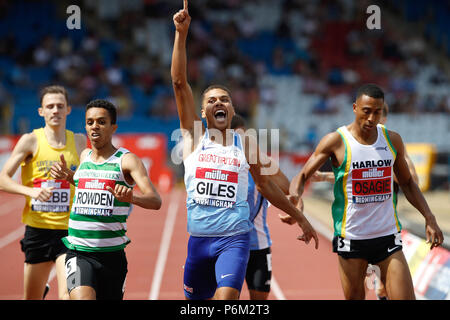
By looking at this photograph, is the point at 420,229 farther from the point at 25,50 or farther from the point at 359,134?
the point at 25,50

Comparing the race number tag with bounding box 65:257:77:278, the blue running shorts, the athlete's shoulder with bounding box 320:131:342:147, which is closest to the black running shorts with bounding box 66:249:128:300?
the race number tag with bounding box 65:257:77:278

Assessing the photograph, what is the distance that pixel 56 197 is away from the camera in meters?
4.96

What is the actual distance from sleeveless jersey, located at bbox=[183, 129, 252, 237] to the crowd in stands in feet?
51.1

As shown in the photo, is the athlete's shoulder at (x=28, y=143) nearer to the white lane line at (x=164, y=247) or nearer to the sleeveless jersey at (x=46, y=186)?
the sleeveless jersey at (x=46, y=186)

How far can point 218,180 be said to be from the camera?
4.10 metres

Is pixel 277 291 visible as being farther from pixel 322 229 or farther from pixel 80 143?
pixel 322 229

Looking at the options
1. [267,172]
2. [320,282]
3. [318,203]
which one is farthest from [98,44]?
[267,172]

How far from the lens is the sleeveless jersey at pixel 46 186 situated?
4.96 metres

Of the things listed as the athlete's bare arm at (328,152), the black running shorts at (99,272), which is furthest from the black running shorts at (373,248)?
the black running shorts at (99,272)

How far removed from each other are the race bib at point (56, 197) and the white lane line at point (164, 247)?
8.02ft

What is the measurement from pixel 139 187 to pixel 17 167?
63.3 inches

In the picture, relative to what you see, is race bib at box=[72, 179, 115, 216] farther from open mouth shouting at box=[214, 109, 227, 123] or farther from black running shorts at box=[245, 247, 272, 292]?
black running shorts at box=[245, 247, 272, 292]

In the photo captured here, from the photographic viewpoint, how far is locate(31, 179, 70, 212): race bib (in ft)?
16.3
